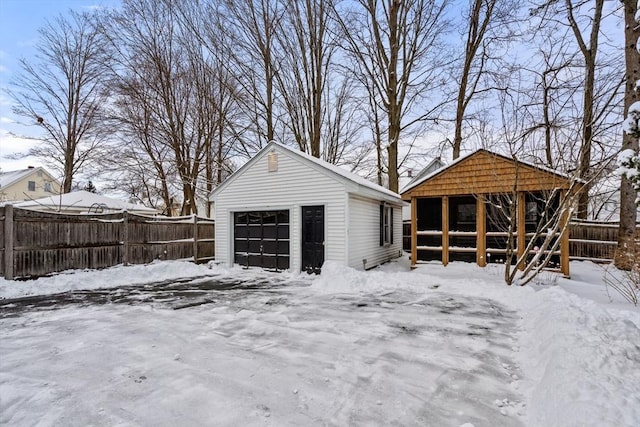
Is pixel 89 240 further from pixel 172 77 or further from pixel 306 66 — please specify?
pixel 306 66

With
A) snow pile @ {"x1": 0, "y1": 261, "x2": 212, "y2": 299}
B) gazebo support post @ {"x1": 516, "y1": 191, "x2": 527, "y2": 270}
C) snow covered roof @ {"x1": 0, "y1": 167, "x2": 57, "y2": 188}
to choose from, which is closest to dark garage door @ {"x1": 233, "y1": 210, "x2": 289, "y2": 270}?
snow pile @ {"x1": 0, "y1": 261, "x2": 212, "y2": 299}

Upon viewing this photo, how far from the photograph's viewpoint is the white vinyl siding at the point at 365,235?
10102mm

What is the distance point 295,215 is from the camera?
1059 cm

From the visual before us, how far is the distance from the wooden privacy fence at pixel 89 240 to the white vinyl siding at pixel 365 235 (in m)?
6.35

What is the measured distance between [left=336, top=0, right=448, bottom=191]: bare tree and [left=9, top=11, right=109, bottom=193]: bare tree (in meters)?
14.4

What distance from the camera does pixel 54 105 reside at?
66.5 ft

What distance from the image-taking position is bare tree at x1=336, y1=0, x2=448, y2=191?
652 inches

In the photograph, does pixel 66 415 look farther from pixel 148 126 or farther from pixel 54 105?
pixel 54 105

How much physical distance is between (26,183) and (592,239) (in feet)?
135

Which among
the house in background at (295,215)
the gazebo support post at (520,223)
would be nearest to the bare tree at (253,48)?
the house in background at (295,215)

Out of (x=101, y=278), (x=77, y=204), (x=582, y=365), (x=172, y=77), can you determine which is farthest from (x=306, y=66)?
(x=582, y=365)

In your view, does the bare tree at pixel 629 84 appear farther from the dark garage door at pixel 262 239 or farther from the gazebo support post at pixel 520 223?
the dark garage door at pixel 262 239

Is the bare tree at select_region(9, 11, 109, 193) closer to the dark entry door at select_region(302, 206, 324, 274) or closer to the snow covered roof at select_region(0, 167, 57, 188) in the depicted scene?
the snow covered roof at select_region(0, 167, 57, 188)

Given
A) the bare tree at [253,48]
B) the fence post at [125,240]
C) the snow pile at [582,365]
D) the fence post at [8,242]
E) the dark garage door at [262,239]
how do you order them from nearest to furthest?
the snow pile at [582,365]
the fence post at [8,242]
the fence post at [125,240]
the dark garage door at [262,239]
the bare tree at [253,48]
